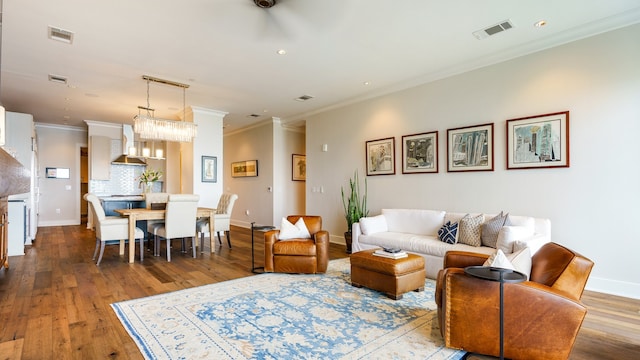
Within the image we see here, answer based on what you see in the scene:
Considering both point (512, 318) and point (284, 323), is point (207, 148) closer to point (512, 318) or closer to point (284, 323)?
point (284, 323)

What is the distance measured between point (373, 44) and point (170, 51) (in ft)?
7.95

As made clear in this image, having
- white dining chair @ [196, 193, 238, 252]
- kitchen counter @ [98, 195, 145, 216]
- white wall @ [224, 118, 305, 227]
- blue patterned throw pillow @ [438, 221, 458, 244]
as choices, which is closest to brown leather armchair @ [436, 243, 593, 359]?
blue patterned throw pillow @ [438, 221, 458, 244]

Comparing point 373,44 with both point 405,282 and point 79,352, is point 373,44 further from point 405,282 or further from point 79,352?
point 79,352

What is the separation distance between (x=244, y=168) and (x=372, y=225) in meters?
5.06

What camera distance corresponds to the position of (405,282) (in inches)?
124

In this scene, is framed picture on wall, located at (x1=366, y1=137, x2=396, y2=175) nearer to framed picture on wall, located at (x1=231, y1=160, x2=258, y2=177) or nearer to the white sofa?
the white sofa

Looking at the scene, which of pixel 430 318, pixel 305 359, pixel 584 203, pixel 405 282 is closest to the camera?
pixel 305 359

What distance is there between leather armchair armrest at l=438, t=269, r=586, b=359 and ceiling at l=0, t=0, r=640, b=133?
245 centimetres

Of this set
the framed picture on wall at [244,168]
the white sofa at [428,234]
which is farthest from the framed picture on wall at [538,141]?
the framed picture on wall at [244,168]

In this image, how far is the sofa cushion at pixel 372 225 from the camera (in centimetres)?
463

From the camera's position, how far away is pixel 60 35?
11.4 ft

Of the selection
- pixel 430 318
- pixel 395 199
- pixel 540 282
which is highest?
pixel 395 199

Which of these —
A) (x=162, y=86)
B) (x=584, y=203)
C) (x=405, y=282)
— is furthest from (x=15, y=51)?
(x=584, y=203)

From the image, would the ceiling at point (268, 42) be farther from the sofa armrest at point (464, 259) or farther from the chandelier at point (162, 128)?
the sofa armrest at point (464, 259)
